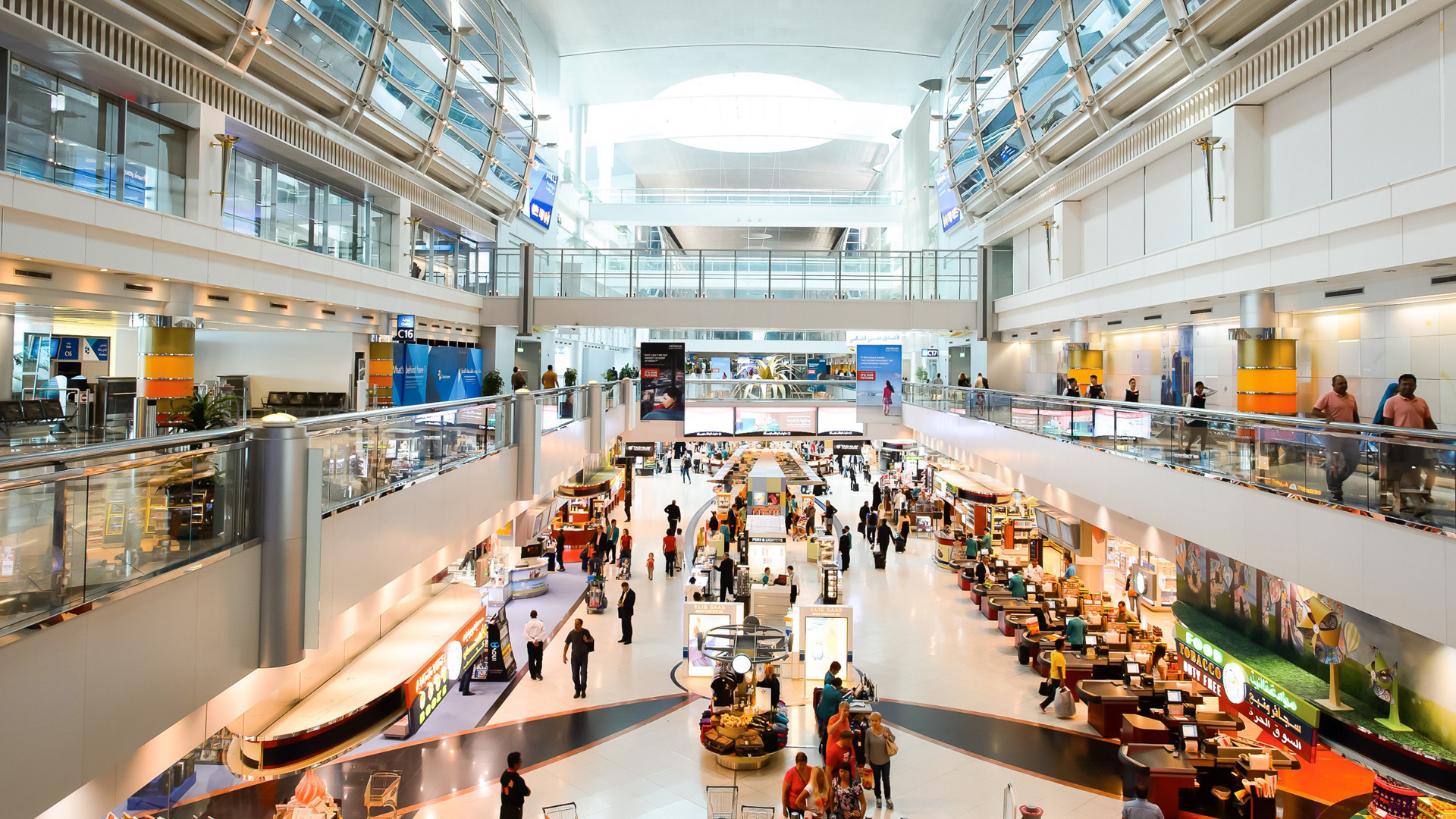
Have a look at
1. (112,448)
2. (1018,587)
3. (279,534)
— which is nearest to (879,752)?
(279,534)

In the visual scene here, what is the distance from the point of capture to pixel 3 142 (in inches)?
360

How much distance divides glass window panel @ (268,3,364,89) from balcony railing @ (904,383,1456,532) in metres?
14.9

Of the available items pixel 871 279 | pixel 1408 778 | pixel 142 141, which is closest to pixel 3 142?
pixel 142 141

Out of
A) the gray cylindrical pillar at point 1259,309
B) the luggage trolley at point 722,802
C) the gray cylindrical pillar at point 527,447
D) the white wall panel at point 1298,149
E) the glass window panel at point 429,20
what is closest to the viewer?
the luggage trolley at point 722,802

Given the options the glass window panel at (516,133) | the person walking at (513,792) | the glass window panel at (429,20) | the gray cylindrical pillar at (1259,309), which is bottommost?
the person walking at (513,792)

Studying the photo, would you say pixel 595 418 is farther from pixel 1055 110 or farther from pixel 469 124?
pixel 1055 110

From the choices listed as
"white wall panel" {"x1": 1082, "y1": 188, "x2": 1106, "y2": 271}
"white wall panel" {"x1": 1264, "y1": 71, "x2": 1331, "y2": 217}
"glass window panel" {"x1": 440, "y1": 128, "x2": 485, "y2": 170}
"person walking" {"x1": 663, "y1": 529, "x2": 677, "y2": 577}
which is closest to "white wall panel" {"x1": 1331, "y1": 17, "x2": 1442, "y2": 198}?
"white wall panel" {"x1": 1264, "y1": 71, "x2": 1331, "y2": 217}

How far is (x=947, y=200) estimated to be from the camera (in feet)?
93.5

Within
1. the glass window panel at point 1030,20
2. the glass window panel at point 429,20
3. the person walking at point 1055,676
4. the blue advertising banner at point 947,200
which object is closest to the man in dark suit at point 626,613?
the person walking at point 1055,676

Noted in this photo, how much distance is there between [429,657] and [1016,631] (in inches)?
460

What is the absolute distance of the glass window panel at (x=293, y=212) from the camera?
1520cm

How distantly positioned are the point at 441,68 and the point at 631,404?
36.7 feet

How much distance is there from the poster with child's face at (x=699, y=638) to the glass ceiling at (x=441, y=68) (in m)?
12.7

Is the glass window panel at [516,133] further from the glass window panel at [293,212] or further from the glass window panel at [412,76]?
the glass window panel at [293,212]
